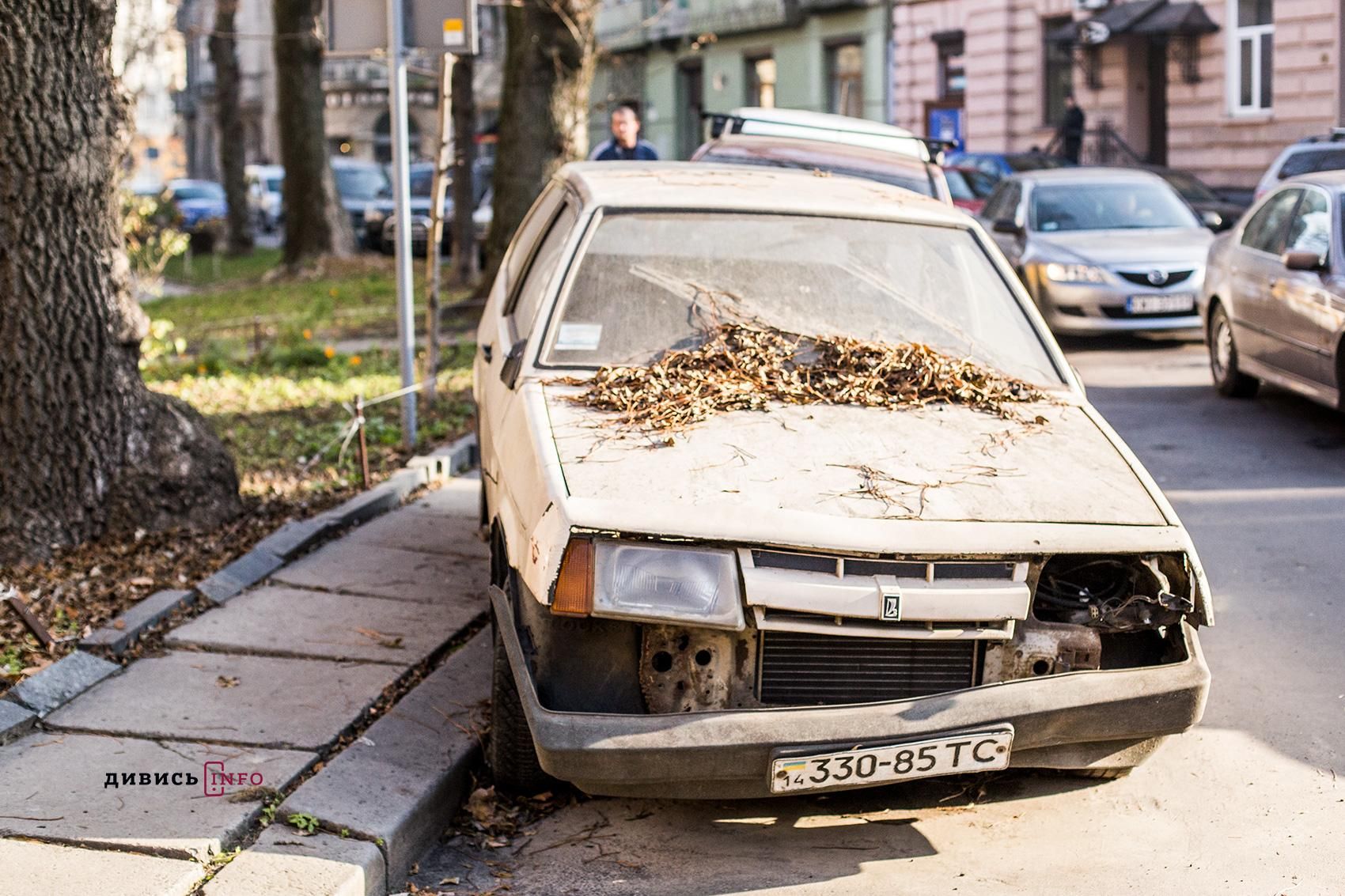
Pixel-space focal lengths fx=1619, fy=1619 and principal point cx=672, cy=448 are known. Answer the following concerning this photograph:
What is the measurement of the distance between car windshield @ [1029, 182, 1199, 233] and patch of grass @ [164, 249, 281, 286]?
13.9 metres

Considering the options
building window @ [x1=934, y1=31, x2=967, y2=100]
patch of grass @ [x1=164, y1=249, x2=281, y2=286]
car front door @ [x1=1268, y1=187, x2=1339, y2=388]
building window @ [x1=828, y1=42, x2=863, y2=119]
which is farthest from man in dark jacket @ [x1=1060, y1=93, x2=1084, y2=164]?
car front door @ [x1=1268, y1=187, x2=1339, y2=388]

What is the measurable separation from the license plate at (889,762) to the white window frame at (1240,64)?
2425 cm

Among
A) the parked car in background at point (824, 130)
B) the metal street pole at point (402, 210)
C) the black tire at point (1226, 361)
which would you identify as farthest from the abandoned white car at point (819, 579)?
the black tire at point (1226, 361)

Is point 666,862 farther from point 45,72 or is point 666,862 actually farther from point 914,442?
point 45,72

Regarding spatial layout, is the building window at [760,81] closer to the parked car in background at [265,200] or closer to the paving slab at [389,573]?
the parked car in background at [265,200]

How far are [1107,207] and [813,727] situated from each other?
11.7 metres

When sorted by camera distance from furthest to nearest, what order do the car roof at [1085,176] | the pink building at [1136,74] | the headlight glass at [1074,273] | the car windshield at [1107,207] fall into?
the pink building at [1136,74], the car roof at [1085,176], the car windshield at [1107,207], the headlight glass at [1074,273]

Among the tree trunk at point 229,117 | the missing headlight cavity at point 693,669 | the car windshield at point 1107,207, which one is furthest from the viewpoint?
the tree trunk at point 229,117

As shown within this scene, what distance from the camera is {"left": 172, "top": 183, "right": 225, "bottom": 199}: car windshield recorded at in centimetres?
4484

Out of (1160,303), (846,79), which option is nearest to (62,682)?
(1160,303)

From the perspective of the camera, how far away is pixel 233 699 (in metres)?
5.16

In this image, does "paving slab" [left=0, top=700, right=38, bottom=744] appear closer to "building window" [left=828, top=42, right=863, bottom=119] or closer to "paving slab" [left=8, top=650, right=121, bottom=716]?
"paving slab" [left=8, top=650, right=121, bottom=716]

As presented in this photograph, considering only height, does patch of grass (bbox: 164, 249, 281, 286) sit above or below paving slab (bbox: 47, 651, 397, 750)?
above

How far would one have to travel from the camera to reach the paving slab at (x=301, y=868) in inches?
151
